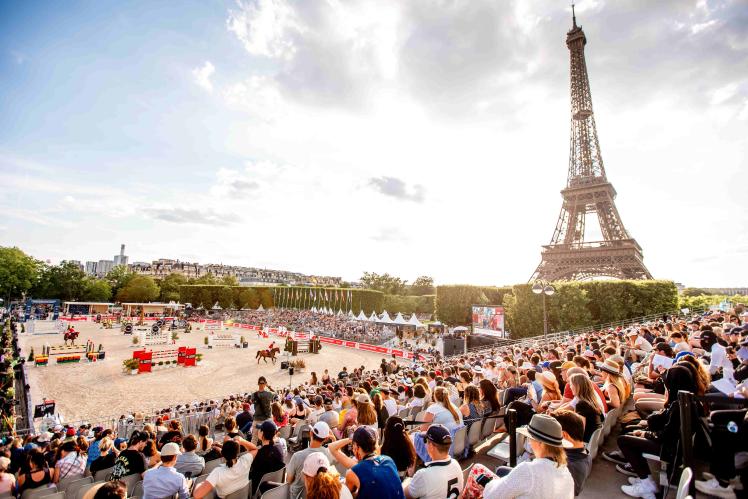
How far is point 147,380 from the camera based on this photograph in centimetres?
2008

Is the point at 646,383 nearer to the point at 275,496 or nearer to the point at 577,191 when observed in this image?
the point at 275,496

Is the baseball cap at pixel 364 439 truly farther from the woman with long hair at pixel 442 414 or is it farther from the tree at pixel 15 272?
the tree at pixel 15 272

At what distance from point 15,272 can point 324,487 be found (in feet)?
304

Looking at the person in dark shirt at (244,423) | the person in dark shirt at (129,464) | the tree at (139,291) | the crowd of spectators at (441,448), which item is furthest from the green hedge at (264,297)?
the person in dark shirt at (129,464)

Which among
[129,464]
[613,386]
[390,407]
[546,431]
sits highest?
[546,431]

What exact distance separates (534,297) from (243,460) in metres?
31.1

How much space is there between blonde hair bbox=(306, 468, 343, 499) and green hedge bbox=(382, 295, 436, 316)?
68614 millimetres

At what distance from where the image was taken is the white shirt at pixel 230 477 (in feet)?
13.9

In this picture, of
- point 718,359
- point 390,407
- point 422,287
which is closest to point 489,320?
point 718,359

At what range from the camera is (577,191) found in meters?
43.7

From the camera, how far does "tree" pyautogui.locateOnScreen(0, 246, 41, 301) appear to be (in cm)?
6531

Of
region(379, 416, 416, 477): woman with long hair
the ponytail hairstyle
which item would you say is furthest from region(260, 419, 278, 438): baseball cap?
the ponytail hairstyle

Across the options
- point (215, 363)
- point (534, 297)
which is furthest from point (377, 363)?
point (534, 297)

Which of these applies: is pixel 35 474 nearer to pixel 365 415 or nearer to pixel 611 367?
pixel 365 415
